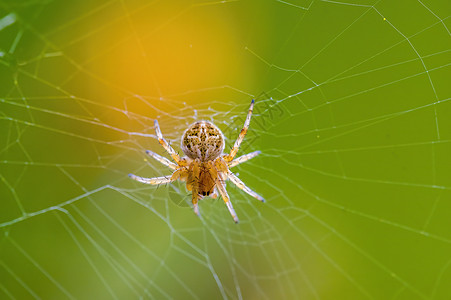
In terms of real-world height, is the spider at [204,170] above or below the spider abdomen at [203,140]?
below

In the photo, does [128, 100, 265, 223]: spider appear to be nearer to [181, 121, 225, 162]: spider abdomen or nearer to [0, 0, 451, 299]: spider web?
[181, 121, 225, 162]: spider abdomen

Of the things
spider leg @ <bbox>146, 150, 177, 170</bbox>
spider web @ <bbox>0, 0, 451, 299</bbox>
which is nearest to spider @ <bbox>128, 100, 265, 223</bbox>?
spider leg @ <bbox>146, 150, 177, 170</bbox>

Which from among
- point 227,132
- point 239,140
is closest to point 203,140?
point 239,140

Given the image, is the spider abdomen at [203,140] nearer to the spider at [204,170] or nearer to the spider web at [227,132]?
the spider at [204,170]

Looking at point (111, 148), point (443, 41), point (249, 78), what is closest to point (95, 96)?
point (111, 148)

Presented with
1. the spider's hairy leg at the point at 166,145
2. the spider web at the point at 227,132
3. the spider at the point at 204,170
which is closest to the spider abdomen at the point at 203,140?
the spider at the point at 204,170

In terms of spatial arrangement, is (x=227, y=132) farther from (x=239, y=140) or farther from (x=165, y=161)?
(x=165, y=161)

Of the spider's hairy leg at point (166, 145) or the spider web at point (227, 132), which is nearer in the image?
the spider web at point (227, 132)
